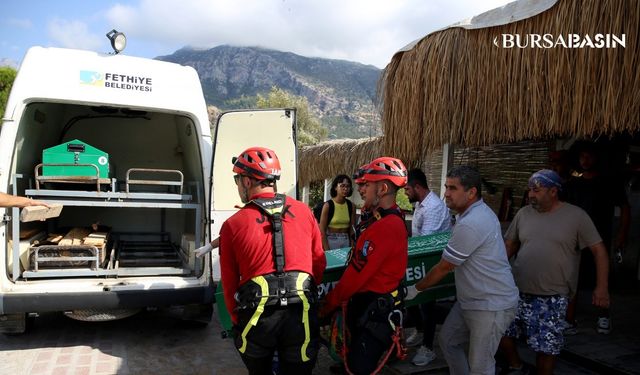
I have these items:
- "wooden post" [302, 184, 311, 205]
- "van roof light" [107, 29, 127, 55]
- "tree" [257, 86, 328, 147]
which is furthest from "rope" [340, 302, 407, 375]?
"tree" [257, 86, 328, 147]

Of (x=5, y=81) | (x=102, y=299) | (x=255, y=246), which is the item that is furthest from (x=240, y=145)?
(x=5, y=81)

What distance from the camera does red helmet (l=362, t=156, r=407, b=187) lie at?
295 cm

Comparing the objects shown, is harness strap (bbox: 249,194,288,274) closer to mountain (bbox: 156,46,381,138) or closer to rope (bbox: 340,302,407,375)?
rope (bbox: 340,302,407,375)

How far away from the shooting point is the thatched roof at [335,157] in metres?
10.9

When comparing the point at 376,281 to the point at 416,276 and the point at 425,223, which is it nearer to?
the point at 416,276

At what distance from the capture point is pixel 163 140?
706 centimetres

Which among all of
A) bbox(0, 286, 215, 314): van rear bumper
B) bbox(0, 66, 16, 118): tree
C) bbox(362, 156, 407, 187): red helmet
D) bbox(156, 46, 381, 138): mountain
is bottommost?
bbox(0, 286, 215, 314): van rear bumper

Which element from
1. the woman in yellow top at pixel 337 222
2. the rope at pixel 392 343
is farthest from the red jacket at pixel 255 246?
the woman in yellow top at pixel 337 222

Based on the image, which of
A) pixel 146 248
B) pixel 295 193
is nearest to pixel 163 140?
pixel 146 248

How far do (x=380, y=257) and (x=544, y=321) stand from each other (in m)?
1.46

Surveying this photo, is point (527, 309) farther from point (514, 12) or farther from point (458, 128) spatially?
point (514, 12)

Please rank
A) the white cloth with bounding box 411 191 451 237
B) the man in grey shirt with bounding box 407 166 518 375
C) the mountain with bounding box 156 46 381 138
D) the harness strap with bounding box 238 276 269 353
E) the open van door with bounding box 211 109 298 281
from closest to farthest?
the harness strap with bounding box 238 276 269 353, the man in grey shirt with bounding box 407 166 518 375, the white cloth with bounding box 411 191 451 237, the open van door with bounding box 211 109 298 281, the mountain with bounding box 156 46 381 138

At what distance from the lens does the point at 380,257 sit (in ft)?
9.12

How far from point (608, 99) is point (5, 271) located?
5101mm
